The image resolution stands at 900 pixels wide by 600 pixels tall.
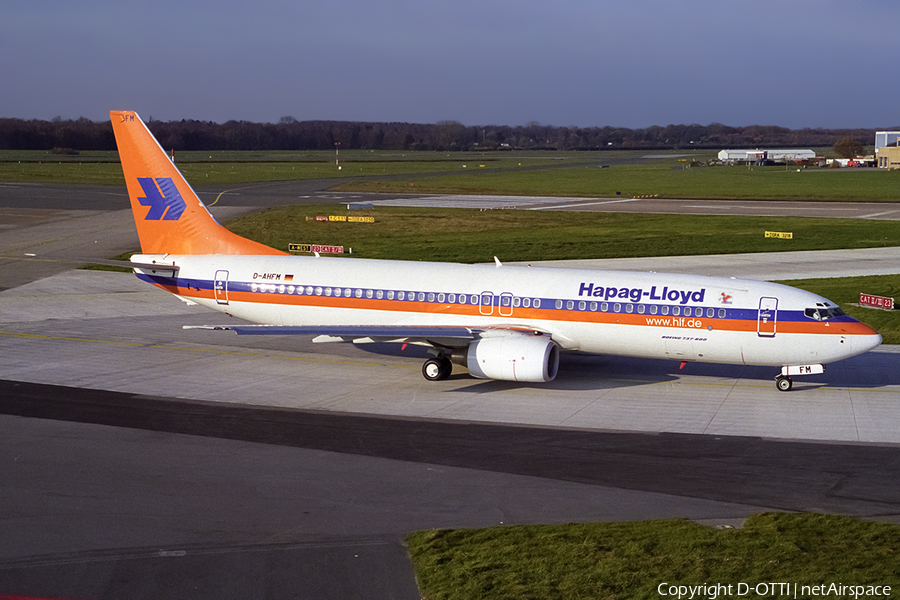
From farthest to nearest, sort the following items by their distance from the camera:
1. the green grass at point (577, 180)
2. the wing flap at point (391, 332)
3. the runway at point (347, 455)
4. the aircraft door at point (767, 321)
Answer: the green grass at point (577, 180) → the wing flap at point (391, 332) → the aircraft door at point (767, 321) → the runway at point (347, 455)

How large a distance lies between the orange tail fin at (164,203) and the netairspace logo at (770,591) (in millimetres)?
24842

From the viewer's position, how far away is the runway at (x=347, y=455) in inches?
690

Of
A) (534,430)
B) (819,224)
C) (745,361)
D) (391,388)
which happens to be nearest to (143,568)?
(534,430)

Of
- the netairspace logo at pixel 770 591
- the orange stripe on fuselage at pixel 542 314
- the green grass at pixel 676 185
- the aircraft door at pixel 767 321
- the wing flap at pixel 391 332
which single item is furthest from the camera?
the green grass at pixel 676 185

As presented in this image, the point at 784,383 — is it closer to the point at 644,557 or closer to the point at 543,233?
the point at 644,557

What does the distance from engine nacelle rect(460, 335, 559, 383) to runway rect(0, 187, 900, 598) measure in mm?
943

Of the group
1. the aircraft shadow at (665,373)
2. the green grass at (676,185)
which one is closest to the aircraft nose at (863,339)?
the aircraft shadow at (665,373)

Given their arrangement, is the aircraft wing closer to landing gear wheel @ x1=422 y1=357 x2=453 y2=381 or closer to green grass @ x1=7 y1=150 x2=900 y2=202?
landing gear wheel @ x1=422 y1=357 x2=453 y2=381

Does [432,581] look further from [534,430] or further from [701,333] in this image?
[701,333]

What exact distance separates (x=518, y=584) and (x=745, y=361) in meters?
16.9

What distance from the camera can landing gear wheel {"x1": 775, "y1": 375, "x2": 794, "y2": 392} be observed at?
30.3m

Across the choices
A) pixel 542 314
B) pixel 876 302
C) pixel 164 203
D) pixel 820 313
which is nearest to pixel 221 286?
pixel 164 203

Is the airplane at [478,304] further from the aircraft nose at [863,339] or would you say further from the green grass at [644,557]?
the green grass at [644,557]

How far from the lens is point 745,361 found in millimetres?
29828
